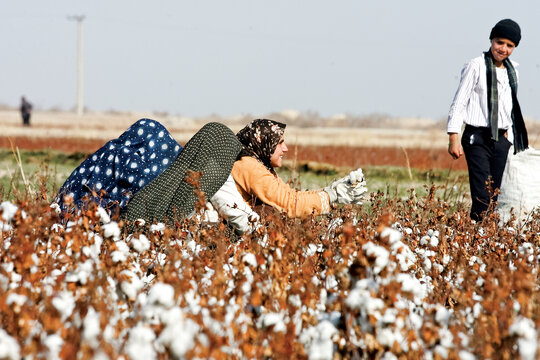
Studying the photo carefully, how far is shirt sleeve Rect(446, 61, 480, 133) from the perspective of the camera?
19.4ft


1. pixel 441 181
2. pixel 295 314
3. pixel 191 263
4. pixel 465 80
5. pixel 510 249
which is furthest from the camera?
pixel 441 181

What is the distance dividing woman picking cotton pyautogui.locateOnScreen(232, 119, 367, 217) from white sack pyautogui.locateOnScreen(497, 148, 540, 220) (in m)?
2.16

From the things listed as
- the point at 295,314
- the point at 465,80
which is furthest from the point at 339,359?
the point at 465,80

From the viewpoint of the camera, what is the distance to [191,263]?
10.4ft

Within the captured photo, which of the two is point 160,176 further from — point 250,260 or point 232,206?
point 250,260

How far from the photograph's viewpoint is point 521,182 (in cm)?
653

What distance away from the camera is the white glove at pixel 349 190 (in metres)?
4.69

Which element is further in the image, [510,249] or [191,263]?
[510,249]

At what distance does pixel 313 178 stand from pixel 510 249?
309 inches

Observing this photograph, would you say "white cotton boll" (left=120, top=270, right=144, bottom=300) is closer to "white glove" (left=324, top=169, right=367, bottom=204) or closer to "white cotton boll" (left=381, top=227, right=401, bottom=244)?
"white cotton boll" (left=381, top=227, right=401, bottom=244)

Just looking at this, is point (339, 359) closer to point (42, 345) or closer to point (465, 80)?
point (42, 345)

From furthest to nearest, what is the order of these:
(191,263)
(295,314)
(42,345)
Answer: (191,263) → (295,314) → (42,345)

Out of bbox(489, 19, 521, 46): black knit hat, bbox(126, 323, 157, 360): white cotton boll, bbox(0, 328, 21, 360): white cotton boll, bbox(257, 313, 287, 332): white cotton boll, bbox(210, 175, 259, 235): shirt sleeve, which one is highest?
bbox(489, 19, 521, 46): black knit hat

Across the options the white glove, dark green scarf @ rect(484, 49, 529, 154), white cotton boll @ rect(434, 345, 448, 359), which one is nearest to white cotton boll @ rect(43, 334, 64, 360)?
white cotton boll @ rect(434, 345, 448, 359)
